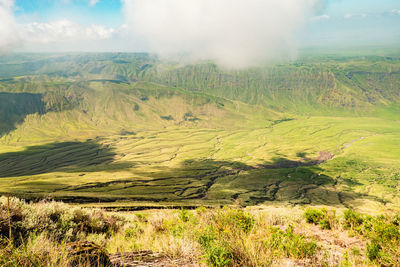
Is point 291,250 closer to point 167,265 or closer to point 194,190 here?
point 167,265

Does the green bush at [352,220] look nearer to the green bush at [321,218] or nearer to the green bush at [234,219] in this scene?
the green bush at [321,218]

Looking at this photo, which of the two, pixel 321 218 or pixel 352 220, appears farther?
pixel 321 218

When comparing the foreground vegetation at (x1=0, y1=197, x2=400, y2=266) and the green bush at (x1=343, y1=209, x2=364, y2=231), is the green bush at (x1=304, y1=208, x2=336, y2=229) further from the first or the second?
the green bush at (x1=343, y1=209, x2=364, y2=231)

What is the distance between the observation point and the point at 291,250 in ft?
19.7

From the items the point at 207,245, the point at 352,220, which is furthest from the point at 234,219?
the point at 352,220

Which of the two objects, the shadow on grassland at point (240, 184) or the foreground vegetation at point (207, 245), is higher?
the foreground vegetation at point (207, 245)

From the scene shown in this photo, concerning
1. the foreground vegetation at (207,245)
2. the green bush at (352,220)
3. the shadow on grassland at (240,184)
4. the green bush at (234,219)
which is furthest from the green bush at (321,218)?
the shadow on grassland at (240,184)

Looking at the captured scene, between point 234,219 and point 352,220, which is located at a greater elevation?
point 234,219

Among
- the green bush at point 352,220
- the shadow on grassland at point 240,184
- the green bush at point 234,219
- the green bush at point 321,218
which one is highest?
the green bush at point 234,219

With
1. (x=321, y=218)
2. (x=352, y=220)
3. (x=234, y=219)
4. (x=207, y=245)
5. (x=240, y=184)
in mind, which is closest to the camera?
(x=207, y=245)

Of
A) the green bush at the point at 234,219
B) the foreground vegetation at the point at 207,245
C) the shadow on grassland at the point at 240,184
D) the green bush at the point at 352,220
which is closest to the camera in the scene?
the foreground vegetation at the point at 207,245

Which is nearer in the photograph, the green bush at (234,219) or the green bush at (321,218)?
the green bush at (234,219)

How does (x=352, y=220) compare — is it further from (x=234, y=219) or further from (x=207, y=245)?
(x=207, y=245)

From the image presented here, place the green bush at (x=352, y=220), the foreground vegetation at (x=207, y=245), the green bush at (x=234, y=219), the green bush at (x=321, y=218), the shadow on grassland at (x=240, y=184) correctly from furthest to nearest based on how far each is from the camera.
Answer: the shadow on grassland at (x=240, y=184) → the green bush at (x=321, y=218) → the green bush at (x=352, y=220) → the green bush at (x=234, y=219) → the foreground vegetation at (x=207, y=245)
